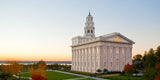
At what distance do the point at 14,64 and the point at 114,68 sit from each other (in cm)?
3482

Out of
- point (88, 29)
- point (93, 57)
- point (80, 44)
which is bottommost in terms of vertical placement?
point (93, 57)

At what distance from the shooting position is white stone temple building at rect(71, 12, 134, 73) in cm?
5785

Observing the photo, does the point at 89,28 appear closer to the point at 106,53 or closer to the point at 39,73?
the point at 106,53

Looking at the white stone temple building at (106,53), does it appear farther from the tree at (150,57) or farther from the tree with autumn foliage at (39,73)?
the tree with autumn foliage at (39,73)

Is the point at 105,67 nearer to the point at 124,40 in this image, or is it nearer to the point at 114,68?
the point at 114,68

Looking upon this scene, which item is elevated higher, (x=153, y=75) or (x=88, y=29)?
(x=88, y=29)

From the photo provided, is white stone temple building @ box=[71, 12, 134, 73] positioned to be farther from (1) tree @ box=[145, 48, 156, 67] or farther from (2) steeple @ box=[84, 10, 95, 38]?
(2) steeple @ box=[84, 10, 95, 38]

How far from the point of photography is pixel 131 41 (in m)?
64.4

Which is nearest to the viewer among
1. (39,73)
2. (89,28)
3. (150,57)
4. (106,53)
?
(39,73)

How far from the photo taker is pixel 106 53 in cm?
5850

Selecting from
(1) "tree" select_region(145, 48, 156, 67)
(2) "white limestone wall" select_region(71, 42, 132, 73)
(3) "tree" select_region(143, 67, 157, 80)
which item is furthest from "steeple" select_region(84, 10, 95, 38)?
(3) "tree" select_region(143, 67, 157, 80)

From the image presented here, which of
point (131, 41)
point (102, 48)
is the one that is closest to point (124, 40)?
point (131, 41)

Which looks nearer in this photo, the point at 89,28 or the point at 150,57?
the point at 150,57

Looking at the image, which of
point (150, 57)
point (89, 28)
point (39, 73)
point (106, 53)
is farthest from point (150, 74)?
point (89, 28)
